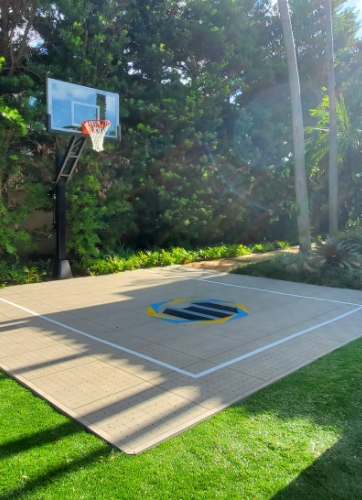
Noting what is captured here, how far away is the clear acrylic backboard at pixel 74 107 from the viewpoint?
10.1m

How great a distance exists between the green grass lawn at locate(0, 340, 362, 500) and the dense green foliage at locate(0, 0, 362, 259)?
8.43 m

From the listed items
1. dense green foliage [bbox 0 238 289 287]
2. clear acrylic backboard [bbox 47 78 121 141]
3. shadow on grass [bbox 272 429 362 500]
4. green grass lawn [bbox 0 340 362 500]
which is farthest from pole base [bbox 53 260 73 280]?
shadow on grass [bbox 272 429 362 500]

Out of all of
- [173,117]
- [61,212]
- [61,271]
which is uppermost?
[173,117]

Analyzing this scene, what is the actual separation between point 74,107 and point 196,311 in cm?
621

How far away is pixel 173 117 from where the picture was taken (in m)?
15.6

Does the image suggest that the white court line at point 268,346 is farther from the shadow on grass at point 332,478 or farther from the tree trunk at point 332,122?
the tree trunk at point 332,122

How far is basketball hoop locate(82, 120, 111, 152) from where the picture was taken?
10484mm

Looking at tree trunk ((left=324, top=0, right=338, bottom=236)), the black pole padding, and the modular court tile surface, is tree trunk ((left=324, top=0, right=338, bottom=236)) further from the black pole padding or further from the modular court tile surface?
the black pole padding

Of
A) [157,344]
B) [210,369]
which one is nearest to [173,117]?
[157,344]

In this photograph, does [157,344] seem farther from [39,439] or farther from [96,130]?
[96,130]

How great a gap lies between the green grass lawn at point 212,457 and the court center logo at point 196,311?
3.23m

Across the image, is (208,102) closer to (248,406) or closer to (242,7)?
(242,7)

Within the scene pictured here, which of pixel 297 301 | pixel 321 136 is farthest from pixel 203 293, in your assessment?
pixel 321 136

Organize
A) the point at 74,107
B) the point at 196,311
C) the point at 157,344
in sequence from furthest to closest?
the point at 74,107 < the point at 196,311 < the point at 157,344
